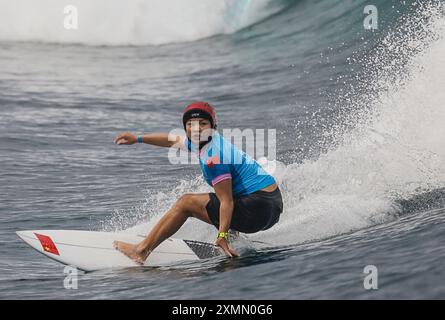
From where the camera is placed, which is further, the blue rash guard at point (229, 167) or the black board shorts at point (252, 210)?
the black board shorts at point (252, 210)

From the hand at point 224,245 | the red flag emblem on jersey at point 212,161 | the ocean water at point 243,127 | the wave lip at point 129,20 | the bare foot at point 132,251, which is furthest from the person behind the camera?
the wave lip at point 129,20

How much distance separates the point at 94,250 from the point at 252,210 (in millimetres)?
1665

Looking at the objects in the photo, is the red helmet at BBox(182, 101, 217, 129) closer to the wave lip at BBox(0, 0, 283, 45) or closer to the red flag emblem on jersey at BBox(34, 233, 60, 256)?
the red flag emblem on jersey at BBox(34, 233, 60, 256)

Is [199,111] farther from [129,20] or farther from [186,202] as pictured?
[129,20]

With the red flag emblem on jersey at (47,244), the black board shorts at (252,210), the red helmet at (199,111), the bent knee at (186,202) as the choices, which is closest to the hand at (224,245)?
the black board shorts at (252,210)

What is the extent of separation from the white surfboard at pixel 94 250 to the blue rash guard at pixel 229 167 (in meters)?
0.81

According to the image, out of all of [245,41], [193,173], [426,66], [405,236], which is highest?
[245,41]

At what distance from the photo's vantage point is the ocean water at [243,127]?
25.7 ft

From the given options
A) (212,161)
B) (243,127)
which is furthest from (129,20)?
(212,161)

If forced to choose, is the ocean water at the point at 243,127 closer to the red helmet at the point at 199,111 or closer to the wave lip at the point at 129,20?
the wave lip at the point at 129,20

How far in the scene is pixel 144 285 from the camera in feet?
25.5
